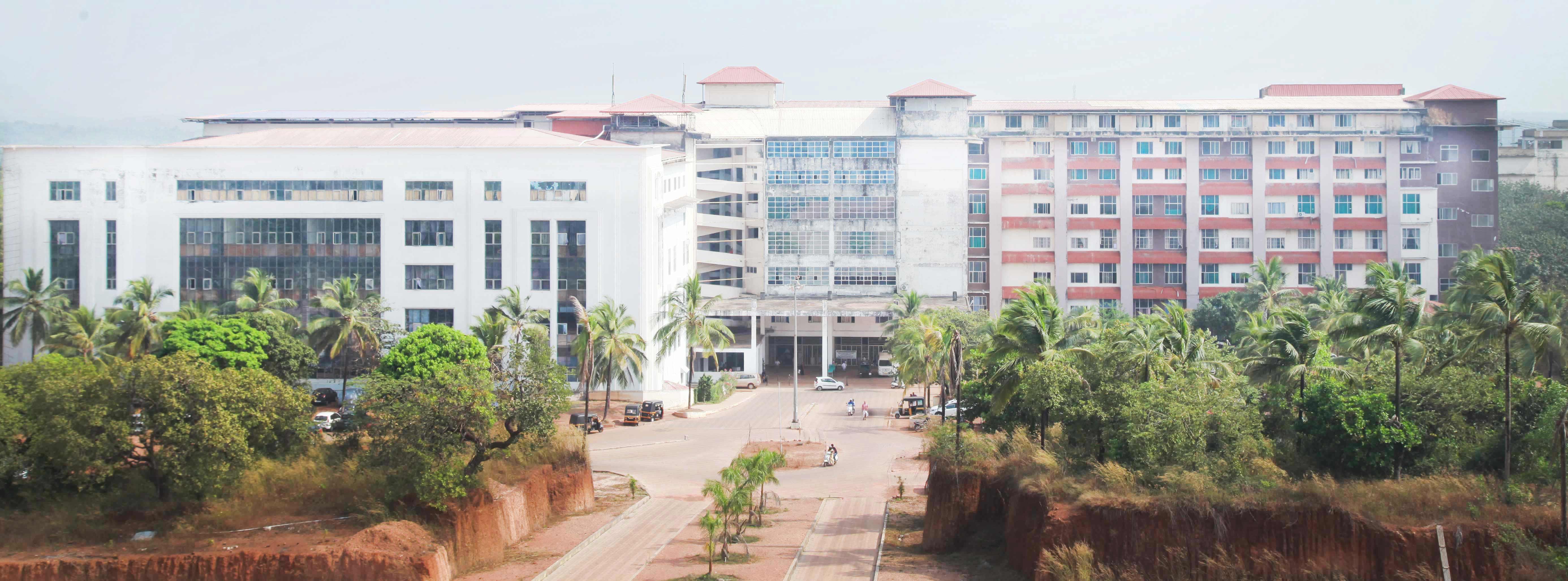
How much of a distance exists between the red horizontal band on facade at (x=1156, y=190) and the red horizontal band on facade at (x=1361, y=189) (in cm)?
1203

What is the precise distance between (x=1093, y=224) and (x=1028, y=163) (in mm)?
7085

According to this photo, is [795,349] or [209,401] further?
[795,349]

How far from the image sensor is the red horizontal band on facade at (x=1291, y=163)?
10075 cm

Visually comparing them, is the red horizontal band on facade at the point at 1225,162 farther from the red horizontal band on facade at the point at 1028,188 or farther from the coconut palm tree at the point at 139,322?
the coconut palm tree at the point at 139,322

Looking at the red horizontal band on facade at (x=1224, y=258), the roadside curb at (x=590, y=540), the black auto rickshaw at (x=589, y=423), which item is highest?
the red horizontal band on facade at (x=1224, y=258)

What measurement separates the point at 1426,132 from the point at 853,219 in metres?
45.3

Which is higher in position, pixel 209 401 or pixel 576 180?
pixel 576 180

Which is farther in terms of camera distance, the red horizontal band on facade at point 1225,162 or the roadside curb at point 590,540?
the red horizontal band on facade at point 1225,162

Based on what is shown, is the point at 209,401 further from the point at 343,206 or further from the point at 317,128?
the point at 317,128

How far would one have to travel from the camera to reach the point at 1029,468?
41625 millimetres

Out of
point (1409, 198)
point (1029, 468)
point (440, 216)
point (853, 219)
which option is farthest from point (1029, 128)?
point (1029, 468)

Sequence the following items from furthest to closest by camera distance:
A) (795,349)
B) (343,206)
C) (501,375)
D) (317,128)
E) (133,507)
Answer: (317,128) < (343,206) < (795,349) < (501,375) < (133,507)

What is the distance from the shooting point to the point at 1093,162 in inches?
4018

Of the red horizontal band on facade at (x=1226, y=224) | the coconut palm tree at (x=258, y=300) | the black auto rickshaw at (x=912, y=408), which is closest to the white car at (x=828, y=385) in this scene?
the black auto rickshaw at (x=912, y=408)
